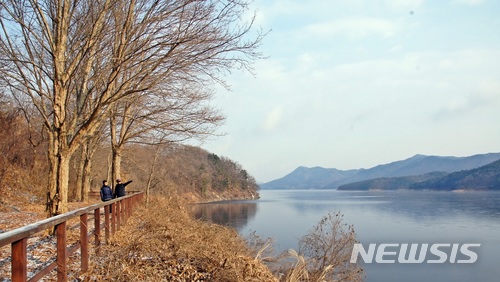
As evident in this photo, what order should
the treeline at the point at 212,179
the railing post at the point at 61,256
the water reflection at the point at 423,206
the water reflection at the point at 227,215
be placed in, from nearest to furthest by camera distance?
the railing post at the point at 61,256
the water reflection at the point at 227,215
the water reflection at the point at 423,206
the treeline at the point at 212,179

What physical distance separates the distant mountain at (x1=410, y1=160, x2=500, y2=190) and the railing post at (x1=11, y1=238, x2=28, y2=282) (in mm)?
177505

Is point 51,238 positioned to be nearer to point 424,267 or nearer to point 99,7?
point 99,7

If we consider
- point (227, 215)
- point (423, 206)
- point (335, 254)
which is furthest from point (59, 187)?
point (423, 206)

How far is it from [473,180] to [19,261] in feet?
605

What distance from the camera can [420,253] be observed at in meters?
31.0

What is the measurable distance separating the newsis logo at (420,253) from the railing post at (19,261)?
23178mm

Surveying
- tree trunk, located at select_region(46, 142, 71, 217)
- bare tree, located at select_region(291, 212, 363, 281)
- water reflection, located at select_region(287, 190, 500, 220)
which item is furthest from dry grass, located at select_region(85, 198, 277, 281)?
water reflection, located at select_region(287, 190, 500, 220)

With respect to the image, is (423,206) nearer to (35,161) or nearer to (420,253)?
(420,253)

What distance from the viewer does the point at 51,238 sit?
35.1 feet

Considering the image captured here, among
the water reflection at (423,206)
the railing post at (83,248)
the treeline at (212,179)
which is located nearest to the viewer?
the railing post at (83,248)

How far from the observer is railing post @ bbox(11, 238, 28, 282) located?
4.07 meters

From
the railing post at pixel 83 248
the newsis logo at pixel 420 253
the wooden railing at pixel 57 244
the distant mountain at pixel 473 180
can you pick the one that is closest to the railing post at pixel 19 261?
the wooden railing at pixel 57 244

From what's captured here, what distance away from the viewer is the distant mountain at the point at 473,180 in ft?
530

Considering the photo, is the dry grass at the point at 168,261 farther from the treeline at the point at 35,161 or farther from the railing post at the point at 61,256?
the treeline at the point at 35,161
